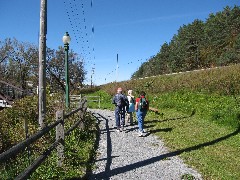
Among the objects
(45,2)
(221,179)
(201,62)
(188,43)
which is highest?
(188,43)

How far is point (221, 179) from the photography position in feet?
21.3

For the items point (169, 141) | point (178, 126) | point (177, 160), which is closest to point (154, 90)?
point (178, 126)

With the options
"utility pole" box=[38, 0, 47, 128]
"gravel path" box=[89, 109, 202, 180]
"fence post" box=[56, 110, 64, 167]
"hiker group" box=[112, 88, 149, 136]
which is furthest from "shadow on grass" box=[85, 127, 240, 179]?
"utility pole" box=[38, 0, 47, 128]

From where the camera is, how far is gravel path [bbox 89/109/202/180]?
6844mm

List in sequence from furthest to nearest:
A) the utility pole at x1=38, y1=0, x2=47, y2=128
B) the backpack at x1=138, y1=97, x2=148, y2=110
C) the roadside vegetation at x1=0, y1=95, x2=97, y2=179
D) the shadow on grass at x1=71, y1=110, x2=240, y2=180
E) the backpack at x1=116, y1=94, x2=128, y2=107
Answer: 1. the backpack at x1=116, y1=94, x2=128, y2=107
2. the backpack at x1=138, y1=97, x2=148, y2=110
3. the utility pole at x1=38, y1=0, x2=47, y2=128
4. the shadow on grass at x1=71, y1=110, x2=240, y2=180
5. the roadside vegetation at x1=0, y1=95, x2=97, y2=179

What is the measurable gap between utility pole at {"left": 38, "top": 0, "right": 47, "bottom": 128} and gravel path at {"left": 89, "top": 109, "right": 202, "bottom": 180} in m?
1.95

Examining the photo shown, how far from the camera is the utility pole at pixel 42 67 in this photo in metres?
8.88

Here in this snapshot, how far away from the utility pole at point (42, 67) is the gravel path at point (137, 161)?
195 centimetres

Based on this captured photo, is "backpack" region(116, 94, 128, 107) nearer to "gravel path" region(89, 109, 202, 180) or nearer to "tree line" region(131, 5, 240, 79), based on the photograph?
"gravel path" region(89, 109, 202, 180)

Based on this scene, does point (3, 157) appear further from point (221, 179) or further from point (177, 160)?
point (177, 160)

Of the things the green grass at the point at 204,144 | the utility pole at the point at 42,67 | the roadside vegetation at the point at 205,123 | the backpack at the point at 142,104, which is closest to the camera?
the green grass at the point at 204,144

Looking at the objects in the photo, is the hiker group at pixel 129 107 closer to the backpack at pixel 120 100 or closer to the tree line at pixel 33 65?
the backpack at pixel 120 100

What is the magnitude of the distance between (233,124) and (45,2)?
859 cm

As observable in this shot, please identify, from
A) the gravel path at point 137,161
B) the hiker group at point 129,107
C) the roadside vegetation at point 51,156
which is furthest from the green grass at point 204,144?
the roadside vegetation at point 51,156
